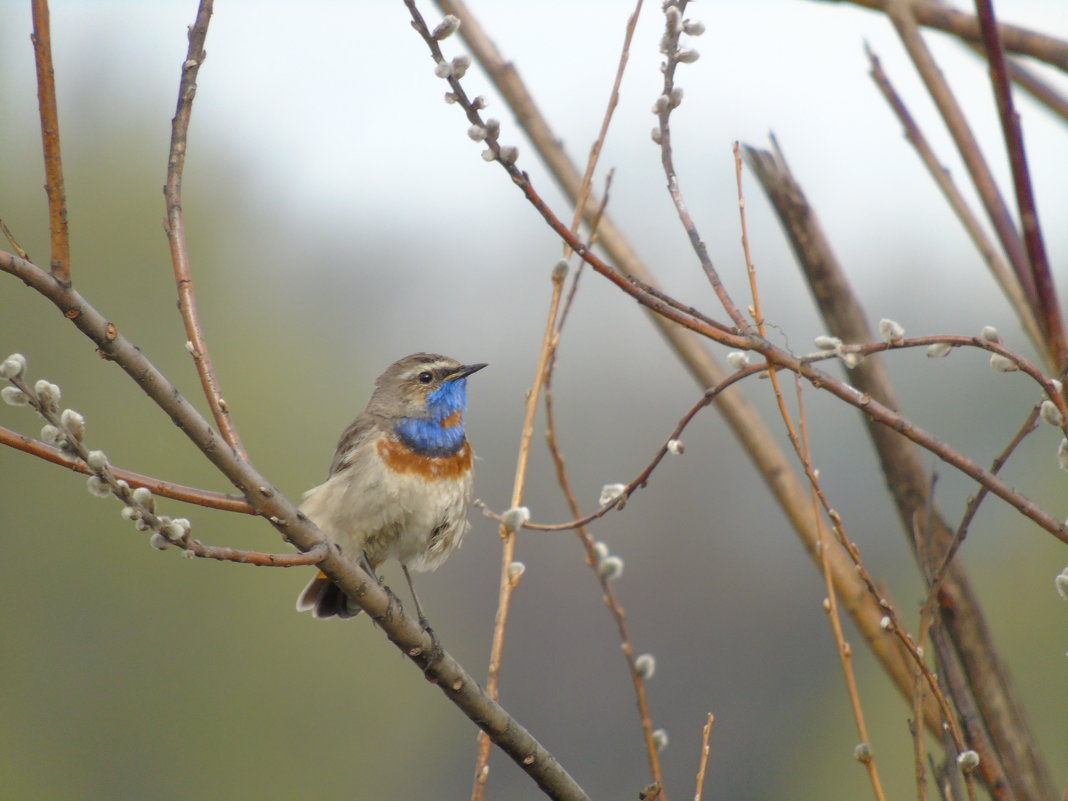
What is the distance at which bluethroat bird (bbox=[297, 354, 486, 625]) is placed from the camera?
378 centimetres

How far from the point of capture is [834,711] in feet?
65.3

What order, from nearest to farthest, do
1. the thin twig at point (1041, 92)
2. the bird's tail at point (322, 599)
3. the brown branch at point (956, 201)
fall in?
the brown branch at point (956, 201), the thin twig at point (1041, 92), the bird's tail at point (322, 599)

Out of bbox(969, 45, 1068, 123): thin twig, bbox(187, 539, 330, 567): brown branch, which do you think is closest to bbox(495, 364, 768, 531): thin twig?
bbox(187, 539, 330, 567): brown branch

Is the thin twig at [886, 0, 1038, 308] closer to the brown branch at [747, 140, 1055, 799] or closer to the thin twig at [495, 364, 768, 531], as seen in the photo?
the brown branch at [747, 140, 1055, 799]

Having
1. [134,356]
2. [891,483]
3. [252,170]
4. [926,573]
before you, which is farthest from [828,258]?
[252,170]

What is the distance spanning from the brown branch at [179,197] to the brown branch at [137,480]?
176 millimetres

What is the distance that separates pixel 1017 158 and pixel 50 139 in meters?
1.31

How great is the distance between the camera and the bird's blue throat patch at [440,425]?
158 inches

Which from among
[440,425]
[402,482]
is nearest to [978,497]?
[402,482]

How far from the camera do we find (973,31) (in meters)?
2.38

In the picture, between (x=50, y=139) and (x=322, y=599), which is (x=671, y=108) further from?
(x=322, y=599)

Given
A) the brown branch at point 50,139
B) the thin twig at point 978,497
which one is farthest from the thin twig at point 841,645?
the brown branch at point 50,139

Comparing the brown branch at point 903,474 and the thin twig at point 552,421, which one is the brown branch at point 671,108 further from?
the brown branch at point 903,474

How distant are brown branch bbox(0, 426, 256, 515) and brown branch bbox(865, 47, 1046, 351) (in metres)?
1.65
